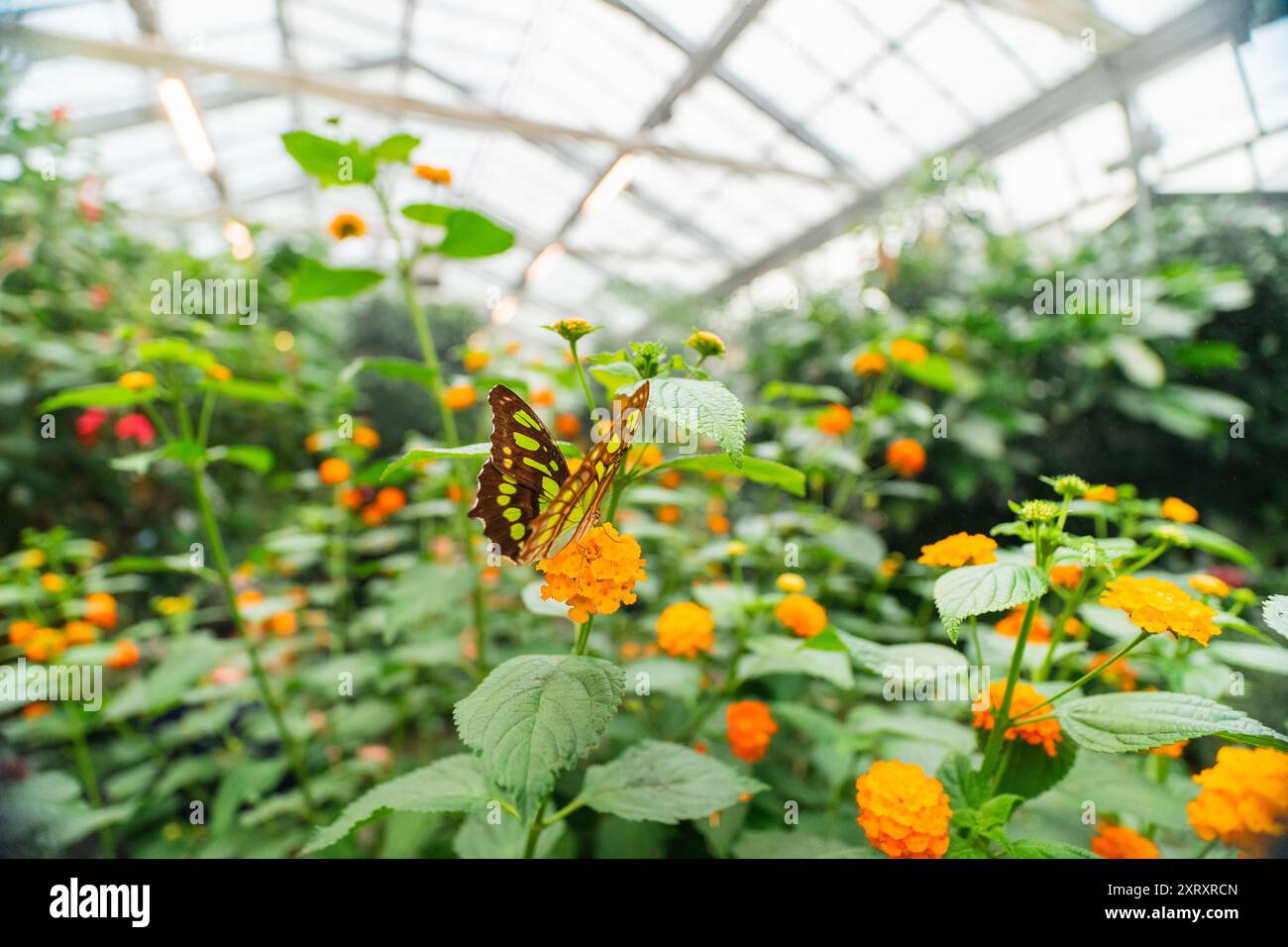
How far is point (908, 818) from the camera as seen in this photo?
440mm

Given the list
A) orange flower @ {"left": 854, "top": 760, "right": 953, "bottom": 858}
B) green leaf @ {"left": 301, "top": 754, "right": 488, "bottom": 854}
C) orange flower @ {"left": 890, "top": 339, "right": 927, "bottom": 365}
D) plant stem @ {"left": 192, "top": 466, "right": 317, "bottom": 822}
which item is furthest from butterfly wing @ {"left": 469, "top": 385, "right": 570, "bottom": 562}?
orange flower @ {"left": 890, "top": 339, "right": 927, "bottom": 365}

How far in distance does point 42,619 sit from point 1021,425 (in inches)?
84.0

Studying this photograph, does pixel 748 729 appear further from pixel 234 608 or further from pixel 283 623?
pixel 283 623

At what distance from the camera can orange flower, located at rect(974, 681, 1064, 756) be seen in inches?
19.8

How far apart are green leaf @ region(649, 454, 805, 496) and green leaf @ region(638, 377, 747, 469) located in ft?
0.22

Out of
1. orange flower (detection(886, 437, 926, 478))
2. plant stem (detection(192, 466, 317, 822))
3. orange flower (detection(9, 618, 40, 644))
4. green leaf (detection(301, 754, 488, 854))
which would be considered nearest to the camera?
green leaf (detection(301, 754, 488, 854))

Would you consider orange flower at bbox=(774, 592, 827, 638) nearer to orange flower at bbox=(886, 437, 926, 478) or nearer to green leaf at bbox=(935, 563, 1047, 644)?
green leaf at bbox=(935, 563, 1047, 644)

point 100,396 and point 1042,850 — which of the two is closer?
point 1042,850

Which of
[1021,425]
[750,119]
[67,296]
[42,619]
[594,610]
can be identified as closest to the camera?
[594,610]

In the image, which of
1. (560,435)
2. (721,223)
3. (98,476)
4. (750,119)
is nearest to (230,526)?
(98,476)

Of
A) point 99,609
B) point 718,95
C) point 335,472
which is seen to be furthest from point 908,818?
point 718,95

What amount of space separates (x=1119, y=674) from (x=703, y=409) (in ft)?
2.98
